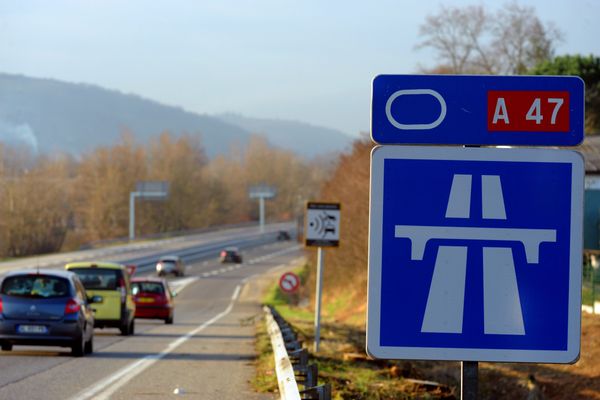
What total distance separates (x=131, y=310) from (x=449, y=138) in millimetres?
23995

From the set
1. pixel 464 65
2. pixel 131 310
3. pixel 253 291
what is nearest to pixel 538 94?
pixel 131 310

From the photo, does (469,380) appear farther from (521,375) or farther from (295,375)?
(521,375)

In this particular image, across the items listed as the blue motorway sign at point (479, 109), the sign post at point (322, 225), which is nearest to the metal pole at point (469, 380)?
the blue motorway sign at point (479, 109)

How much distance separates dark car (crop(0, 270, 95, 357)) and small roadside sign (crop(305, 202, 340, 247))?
4.77 meters

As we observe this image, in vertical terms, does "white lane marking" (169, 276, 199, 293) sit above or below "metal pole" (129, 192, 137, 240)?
below

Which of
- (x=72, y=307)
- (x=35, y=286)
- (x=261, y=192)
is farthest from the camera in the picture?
(x=261, y=192)

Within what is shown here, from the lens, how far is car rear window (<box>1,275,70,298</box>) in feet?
64.4

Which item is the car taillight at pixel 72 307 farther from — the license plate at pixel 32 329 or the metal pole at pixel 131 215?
the metal pole at pixel 131 215

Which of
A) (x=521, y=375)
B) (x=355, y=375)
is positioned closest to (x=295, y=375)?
(x=355, y=375)

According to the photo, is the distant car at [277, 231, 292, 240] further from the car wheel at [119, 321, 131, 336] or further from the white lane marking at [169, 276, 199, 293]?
the car wheel at [119, 321, 131, 336]

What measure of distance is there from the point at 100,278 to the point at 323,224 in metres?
7.13

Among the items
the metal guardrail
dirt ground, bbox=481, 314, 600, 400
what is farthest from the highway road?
dirt ground, bbox=481, 314, 600, 400

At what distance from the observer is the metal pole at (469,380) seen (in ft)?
13.6

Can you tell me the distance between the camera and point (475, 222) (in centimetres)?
409
